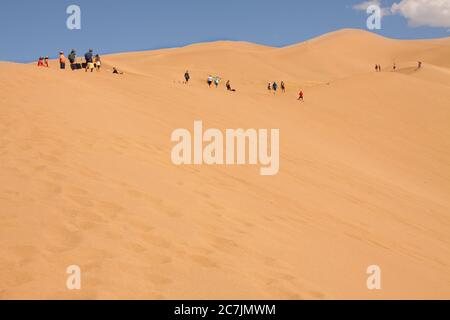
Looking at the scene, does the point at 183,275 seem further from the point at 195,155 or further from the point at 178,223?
the point at 195,155

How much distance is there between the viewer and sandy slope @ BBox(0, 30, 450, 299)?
394 centimetres

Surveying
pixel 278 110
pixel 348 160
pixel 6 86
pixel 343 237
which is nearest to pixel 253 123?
pixel 348 160

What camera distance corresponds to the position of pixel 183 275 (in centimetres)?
392

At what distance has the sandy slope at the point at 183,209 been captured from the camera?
3.94 metres

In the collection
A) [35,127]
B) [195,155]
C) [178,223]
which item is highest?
[35,127]

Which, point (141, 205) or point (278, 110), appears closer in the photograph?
point (141, 205)

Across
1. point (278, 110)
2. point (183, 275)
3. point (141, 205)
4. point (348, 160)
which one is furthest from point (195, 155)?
→ point (278, 110)

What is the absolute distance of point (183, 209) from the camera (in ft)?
17.9

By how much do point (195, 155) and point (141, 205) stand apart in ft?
9.89

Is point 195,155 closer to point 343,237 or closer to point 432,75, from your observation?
point 343,237

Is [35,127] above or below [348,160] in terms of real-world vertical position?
above

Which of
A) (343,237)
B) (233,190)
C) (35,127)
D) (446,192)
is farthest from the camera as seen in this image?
(446,192)

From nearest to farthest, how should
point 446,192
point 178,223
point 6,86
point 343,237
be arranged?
point 178,223 → point 343,237 → point 6,86 → point 446,192

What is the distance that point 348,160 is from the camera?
39.5 ft
